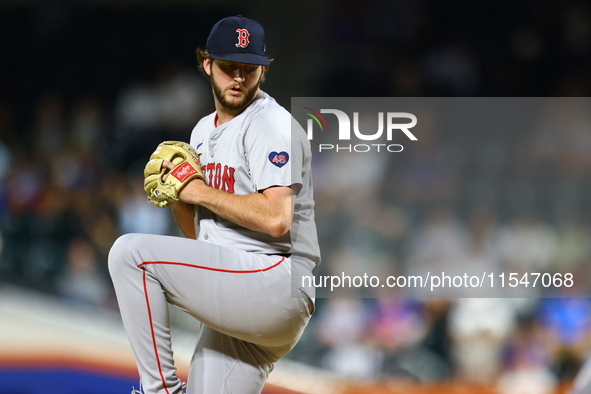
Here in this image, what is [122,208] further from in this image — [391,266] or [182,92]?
[391,266]

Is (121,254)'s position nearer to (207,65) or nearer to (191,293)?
(191,293)

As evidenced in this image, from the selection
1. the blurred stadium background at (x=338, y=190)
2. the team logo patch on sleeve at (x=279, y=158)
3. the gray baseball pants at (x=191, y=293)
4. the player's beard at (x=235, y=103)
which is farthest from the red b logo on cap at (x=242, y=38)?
the blurred stadium background at (x=338, y=190)

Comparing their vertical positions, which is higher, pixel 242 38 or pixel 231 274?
pixel 242 38

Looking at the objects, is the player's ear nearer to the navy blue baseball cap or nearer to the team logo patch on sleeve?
the navy blue baseball cap

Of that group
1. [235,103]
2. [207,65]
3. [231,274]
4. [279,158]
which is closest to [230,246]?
[231,274]

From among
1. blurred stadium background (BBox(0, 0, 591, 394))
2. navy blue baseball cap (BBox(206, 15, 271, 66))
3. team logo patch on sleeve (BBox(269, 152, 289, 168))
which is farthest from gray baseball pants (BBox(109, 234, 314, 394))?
blurred stadium background (BBox(0, 0, 591, 394))

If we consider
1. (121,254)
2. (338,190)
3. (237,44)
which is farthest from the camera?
(338,190)

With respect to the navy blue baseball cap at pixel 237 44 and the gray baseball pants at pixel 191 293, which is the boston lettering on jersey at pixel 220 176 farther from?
the navy blue baseball cap at pixel 237 44
